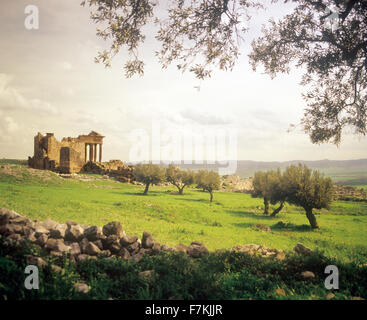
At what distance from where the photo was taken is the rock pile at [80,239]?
622cm

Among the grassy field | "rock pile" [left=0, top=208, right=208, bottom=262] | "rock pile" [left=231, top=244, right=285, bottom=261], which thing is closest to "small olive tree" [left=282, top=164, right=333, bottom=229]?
the grassy field

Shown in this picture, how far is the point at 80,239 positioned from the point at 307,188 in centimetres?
1521

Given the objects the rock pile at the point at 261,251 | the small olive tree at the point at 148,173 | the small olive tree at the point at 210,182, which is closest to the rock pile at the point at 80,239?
the rock pile at the point at 261,251

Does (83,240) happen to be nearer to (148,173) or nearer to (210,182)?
(148,173)

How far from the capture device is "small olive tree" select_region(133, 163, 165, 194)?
25.7m

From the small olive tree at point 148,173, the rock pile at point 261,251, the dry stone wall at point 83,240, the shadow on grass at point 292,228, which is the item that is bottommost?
the shadow on grass at point 292,228

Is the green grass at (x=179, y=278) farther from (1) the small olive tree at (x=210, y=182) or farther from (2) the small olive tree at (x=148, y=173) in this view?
(1) the small olive tree at (x=210, y=182)

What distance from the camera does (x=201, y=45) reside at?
980 cm

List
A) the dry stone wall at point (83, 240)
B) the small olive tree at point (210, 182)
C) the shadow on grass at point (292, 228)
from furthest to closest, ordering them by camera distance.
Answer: the small olive tree at point (210, 182) → the shadow on grass at point (292, 228) → the dry stone wall at point (83, 240)

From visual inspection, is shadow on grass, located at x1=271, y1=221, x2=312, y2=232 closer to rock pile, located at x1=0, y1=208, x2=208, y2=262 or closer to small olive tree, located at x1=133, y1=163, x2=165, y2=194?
rock pile, located at x1=0, y1=208, x2=208, y2=262


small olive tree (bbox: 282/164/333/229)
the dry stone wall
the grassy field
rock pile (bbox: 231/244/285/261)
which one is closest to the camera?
the dry stone wall

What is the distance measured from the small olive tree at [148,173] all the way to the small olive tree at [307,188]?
44.8 ft

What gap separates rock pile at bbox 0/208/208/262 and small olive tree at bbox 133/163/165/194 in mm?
18034
